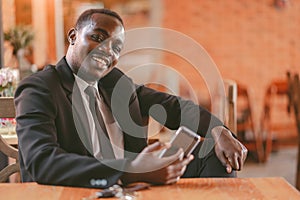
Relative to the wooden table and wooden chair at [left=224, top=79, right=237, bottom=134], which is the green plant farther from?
the wooden table

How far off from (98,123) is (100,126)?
0.02 metres

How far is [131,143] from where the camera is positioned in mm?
2049

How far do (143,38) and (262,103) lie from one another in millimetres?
1550

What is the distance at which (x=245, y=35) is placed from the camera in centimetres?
618

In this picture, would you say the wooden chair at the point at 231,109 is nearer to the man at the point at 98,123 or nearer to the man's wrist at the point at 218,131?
the man at the point at 98,123

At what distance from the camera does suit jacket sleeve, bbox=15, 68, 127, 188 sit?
1474 millimetres

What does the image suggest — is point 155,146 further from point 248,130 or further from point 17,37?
point 248,130

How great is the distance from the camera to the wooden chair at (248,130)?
5.31 metres

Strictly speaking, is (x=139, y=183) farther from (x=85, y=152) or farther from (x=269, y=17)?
(x=269, y=17)

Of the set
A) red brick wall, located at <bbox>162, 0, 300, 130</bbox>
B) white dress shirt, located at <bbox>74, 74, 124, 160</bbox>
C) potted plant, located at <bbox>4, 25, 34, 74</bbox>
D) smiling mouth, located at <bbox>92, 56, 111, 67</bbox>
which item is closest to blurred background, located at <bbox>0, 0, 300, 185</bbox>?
red brick wall, located at <bbox>162, 0, 300, 130</bbox>

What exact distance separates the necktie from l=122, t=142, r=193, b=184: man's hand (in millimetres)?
409

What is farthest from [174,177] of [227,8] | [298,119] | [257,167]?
[227,8]

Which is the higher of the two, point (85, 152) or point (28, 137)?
point (28, 137)

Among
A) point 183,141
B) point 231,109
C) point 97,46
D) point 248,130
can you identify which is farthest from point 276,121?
point 183,141
